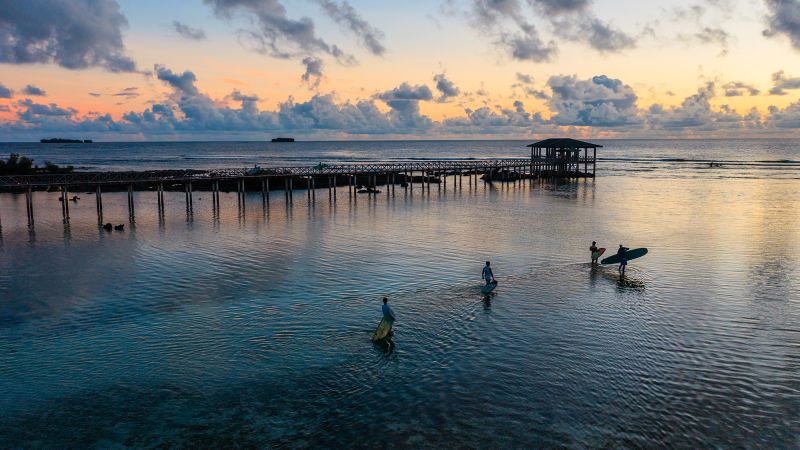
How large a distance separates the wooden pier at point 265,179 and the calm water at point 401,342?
15985mm

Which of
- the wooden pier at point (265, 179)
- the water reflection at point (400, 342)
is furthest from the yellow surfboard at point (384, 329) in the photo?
the wooden pier at point (265, 179)

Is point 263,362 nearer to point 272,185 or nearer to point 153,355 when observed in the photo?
point 153,355

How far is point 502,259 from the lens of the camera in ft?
105

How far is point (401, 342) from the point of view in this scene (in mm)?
19109

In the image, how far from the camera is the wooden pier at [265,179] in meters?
54.7

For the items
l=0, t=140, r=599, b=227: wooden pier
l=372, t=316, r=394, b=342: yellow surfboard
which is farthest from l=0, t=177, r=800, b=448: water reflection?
l=0, t=140, r=599, b=227: wooden pier

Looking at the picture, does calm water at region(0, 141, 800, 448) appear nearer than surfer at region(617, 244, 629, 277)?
Yes

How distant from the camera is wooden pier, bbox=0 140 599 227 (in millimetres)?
54703

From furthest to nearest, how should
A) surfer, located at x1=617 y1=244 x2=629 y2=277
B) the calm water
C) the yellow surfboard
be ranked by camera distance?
surfer, located at x1=617 y1=244 x2=629 y2=277 → the yellow surfboard → the calm water

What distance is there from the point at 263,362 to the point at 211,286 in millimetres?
9962

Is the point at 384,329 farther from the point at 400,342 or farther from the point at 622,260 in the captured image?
the point at 622,260

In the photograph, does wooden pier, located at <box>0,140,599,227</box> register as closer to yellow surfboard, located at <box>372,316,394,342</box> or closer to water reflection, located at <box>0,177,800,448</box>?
water reflection, located at <box>0,177,800,448</box>

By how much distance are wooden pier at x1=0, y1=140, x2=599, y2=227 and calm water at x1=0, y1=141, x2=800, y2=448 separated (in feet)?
52.4

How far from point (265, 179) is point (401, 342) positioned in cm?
4946
